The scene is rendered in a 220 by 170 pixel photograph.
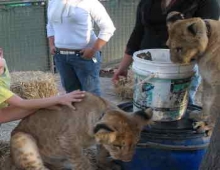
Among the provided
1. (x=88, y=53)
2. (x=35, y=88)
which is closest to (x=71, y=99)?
(x=88, y=53)

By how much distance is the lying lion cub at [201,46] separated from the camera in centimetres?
363

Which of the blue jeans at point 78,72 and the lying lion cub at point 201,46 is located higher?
the lying lion cub at point 201,46

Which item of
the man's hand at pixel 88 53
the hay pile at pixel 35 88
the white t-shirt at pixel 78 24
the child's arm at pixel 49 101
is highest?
the white t-shirt at pixel 78 24

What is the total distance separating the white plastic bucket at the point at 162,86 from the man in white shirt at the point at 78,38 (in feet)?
6.58

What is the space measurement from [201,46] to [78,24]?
244cm

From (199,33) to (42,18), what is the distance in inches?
255

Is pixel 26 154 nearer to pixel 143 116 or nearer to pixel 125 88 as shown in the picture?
pixel 143 116

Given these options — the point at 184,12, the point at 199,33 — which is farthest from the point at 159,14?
the point at 199,33

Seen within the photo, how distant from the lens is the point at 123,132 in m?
3.62

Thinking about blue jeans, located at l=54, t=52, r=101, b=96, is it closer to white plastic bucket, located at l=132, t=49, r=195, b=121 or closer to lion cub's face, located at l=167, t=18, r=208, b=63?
white plastic bucket, located at l=132, t=49, r=195, b=121

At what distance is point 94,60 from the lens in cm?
593

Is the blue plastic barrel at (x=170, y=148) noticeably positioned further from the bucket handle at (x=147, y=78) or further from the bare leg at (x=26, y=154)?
the bare leg at (x=26, y=154)

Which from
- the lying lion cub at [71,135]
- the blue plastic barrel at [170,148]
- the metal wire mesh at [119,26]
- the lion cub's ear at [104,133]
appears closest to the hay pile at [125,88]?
the metal wire mesh at [119,26]

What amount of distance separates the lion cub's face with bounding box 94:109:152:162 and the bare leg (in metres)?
0.67
